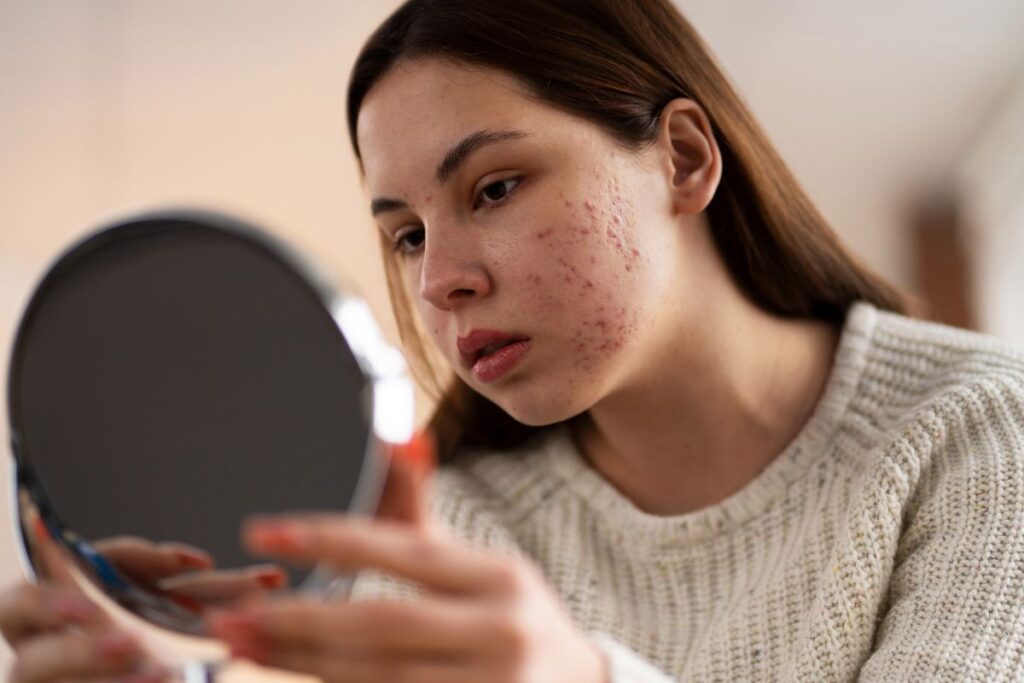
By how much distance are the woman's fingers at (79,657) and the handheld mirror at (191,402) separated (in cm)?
2

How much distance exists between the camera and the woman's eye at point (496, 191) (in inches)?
33.2

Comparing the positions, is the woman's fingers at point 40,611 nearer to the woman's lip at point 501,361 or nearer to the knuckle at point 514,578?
the knuckle at point 514,578

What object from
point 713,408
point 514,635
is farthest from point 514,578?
point 713,408

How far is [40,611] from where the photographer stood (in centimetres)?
54

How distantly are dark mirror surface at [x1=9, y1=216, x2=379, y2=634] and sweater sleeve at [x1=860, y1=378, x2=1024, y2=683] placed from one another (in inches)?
21.0

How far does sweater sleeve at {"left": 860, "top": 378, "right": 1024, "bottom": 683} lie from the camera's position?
804 mm

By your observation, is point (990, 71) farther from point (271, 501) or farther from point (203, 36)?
point (271, 501)

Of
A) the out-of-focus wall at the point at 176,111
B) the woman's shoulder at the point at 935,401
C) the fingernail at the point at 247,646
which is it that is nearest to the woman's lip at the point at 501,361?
the woman's shoulder at the point at 935,401

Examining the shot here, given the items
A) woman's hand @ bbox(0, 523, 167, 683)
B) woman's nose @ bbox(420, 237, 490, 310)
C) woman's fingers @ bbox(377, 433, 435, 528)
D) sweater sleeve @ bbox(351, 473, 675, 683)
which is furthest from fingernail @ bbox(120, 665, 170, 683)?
sweater sleeve @ bbox(351, 473, 675, 683)

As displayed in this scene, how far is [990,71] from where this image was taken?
337 cm

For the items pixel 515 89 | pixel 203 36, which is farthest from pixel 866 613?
pixel 203 36

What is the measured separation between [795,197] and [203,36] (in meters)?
2.28

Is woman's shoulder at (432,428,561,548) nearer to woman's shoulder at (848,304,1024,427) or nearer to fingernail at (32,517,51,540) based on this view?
woman's shoulder at (848,304,1024,427)

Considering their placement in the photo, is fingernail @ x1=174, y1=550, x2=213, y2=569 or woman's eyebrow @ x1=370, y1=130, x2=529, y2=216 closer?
fingernail @ x1=174, y1=550, x2=213, y2=569
